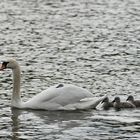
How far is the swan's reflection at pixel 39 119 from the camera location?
18961 mm

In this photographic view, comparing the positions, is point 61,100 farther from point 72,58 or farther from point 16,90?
point 72,58

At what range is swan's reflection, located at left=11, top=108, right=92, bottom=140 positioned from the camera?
62.2 feet

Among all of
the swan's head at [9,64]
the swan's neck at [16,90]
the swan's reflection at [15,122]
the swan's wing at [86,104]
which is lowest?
the swan's reflection at [15,122]

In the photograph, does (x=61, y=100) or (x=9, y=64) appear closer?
(x=61, y=100)

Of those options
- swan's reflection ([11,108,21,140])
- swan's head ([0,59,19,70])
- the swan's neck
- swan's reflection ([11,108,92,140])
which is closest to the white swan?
the swan's neck

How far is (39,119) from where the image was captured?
20188mm

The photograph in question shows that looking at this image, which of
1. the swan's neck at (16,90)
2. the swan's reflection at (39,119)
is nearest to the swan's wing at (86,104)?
the swan's reflection at (39,119)

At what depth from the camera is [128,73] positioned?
25.5 meters

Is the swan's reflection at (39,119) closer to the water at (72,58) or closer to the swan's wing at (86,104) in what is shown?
the water at (72,58)

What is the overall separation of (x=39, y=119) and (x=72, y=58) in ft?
27.5

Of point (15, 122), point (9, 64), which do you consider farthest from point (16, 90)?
point (15, 122)

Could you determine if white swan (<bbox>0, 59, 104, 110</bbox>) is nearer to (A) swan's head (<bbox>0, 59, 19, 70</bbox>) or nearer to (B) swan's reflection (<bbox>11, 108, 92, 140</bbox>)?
(B) swan's reflection (<bbox>11, 108, 92, 140</bbox>)

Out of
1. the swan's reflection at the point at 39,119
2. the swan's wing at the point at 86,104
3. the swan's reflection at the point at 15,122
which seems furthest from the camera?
the swan's wing at the point at 86,104

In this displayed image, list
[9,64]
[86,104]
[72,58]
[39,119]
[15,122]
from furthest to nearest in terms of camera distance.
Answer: [72,58] < [9,64] < [86,104] < [39,119] < [15,122]
